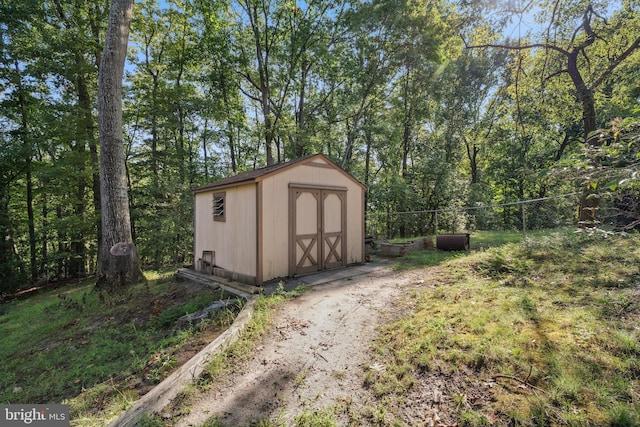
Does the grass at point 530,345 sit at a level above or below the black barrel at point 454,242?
below

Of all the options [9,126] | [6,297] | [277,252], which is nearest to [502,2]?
[277,252]

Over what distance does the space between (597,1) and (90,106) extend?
17.4 metres

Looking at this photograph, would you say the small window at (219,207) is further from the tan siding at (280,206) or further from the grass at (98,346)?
the grass at (98,346)

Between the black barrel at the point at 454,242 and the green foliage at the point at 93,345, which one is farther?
the black barrel at the point at 454,242

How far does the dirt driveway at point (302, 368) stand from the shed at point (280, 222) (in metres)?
1.57

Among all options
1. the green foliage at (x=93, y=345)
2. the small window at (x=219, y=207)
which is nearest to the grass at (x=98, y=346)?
the green foliage at (x=93, y=345)

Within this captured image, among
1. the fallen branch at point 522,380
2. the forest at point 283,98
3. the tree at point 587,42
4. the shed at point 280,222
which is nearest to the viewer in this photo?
the fallen branch at point 522,380

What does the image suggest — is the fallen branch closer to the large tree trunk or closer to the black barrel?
the black barrel

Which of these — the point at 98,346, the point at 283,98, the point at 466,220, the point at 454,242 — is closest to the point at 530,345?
the point at 98,346

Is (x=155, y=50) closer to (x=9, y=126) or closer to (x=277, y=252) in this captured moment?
(x=9, y=126)

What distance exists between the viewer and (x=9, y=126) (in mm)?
10656

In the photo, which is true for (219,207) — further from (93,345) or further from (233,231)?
(93,345)

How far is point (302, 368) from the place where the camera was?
2.70 meters

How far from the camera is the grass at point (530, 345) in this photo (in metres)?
1.87
